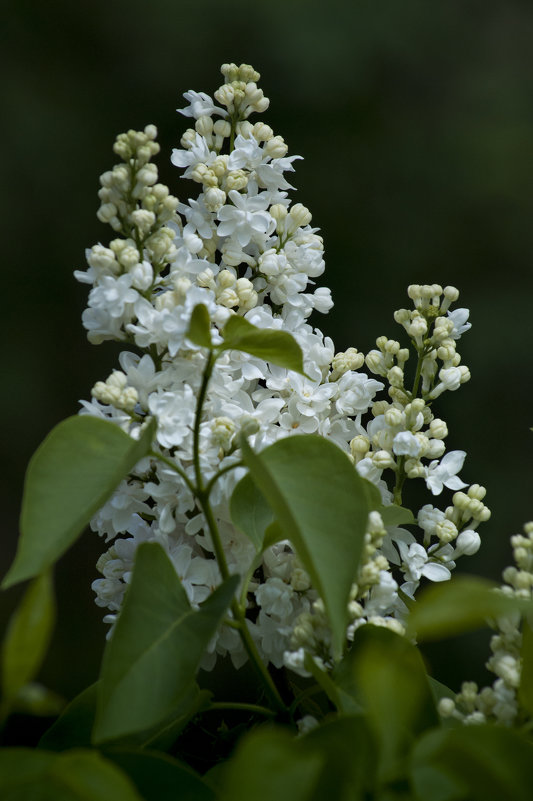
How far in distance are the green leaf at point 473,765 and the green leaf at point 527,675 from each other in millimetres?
69

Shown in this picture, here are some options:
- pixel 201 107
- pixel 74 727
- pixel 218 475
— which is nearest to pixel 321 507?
pixel 218 475

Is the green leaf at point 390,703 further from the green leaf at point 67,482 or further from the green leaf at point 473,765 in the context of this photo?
the green leaf at point 67,482

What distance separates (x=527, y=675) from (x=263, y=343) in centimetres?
16

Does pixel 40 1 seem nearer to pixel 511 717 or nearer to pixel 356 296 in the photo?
pixel 356 296

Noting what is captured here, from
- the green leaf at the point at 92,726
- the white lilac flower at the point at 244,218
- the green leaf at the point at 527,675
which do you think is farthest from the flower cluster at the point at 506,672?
the white lilac flower at the point at 244,218

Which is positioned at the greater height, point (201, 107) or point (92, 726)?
point (201, 107)

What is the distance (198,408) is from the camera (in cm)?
38

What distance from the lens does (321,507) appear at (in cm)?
34

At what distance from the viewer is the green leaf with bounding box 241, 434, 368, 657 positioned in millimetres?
316

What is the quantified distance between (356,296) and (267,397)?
1206mm

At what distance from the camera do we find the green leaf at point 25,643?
0.25m

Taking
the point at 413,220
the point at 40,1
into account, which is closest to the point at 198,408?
the point at 413,220

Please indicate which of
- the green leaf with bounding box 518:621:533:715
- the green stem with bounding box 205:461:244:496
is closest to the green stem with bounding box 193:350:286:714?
the green stem with bounding box 205:461:244:496

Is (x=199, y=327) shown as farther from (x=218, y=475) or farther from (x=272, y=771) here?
(x=272, y=771)
